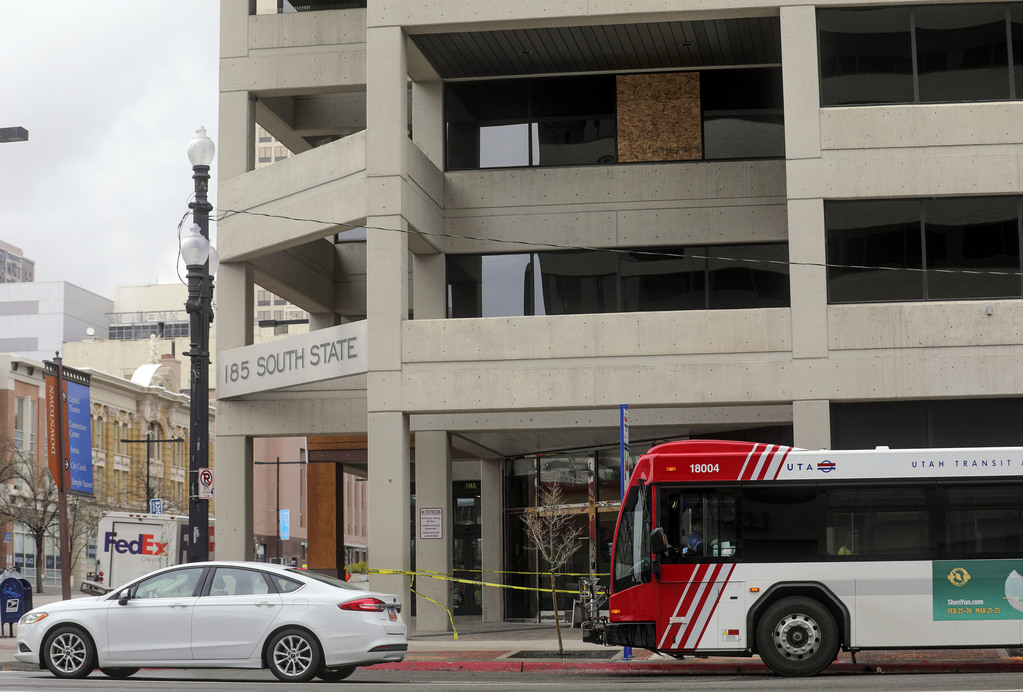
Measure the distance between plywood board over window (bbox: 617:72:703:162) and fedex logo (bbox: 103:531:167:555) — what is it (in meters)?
14.6

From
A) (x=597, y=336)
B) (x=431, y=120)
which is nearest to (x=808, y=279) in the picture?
(x=597, y=336)

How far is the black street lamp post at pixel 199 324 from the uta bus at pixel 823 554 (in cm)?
623

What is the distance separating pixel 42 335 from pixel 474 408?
129m

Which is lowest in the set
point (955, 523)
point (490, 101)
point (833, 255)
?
point (955, 523)

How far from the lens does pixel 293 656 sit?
15.1 m

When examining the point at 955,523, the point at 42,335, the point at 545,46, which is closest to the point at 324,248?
the point at 545,46

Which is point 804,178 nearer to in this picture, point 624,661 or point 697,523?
point 697,523

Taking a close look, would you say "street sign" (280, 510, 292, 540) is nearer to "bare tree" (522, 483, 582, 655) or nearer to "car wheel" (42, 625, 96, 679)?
"bare tree" (522, 483, 582, 655)

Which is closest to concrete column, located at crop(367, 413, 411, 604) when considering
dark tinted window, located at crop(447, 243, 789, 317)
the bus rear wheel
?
dark tinted window, located at crop(447, 243, 789, 317)

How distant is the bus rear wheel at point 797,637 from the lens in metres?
16.1

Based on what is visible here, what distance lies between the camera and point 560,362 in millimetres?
23812

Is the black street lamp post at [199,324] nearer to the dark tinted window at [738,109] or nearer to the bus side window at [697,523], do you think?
the bus side window at [697,523]

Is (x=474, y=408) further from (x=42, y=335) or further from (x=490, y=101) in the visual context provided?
(x=42, y=335)

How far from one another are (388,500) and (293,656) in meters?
8.64
